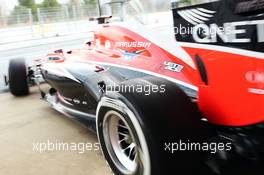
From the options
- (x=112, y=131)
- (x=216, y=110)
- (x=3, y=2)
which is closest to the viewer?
(x=216, y=110)

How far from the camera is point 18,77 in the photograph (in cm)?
489

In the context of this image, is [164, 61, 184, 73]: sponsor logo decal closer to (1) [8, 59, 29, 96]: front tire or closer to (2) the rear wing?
(2) the rear wing

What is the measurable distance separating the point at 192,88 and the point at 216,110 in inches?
8.2

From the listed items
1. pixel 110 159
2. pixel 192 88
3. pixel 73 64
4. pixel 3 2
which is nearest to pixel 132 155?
pixel 110 159

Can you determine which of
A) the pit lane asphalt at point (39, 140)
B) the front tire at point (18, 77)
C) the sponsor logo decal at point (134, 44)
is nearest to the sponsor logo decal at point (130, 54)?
the sponsor logo decal at point (134, 44)

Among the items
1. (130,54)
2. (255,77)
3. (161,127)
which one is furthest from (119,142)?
(255,77)

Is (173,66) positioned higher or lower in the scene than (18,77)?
higher

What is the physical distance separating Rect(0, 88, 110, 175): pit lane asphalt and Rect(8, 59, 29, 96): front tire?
1.12 ft

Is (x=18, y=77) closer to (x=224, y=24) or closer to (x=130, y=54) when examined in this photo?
(x=130, y=54)

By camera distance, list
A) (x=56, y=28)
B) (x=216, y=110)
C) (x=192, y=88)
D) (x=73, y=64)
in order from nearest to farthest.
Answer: (x=216, y=110) → (x=192, y=88) → (x=73, y=64) → (x=56, y=28)

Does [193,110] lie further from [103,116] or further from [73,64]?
[73,64]

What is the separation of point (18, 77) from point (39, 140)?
6.20 feet

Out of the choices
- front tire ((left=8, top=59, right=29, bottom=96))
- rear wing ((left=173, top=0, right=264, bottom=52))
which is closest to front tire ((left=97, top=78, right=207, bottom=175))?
rear wing ((left=173, top=0, right=264, bottom=52))

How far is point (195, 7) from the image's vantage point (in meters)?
1.86
